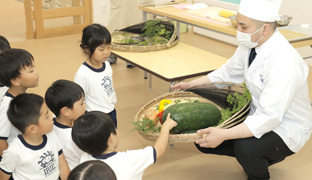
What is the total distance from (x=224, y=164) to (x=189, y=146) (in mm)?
367

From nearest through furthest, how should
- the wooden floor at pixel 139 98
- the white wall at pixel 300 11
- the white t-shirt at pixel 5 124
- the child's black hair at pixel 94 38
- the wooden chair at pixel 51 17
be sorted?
the white t-shirt at pixel 5 124
the child's black hair at pixel 94 38
the wooden floor at pixel 139 98
the white wall at pixel 300 11
the wooden chair at pixel 51 17

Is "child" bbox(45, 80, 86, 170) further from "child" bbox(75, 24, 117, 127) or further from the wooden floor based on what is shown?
the wooden floor

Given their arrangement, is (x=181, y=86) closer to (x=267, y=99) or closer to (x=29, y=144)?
(x=267, y=99)

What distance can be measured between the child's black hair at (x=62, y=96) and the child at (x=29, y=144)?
0.59 ft

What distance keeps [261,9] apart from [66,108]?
50.3 inches

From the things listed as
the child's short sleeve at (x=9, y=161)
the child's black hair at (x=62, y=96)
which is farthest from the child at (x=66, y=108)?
the child's short sleeve at (x=9, y=161)

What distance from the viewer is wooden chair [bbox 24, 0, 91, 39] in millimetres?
6109

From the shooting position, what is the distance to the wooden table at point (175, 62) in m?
3.16

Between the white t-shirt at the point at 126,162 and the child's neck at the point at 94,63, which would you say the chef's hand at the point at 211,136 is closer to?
the white t-shirt at the point at 126,162

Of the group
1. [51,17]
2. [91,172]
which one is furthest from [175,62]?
[51,17]

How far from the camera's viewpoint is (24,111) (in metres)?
2.01

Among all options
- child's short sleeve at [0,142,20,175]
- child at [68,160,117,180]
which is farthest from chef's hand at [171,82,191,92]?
child at [68,160,117,180]

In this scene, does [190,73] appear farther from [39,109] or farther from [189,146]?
[39,109]

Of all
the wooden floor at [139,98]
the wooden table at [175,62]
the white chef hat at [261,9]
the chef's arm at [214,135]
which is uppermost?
the white chef hat at [261,9]
